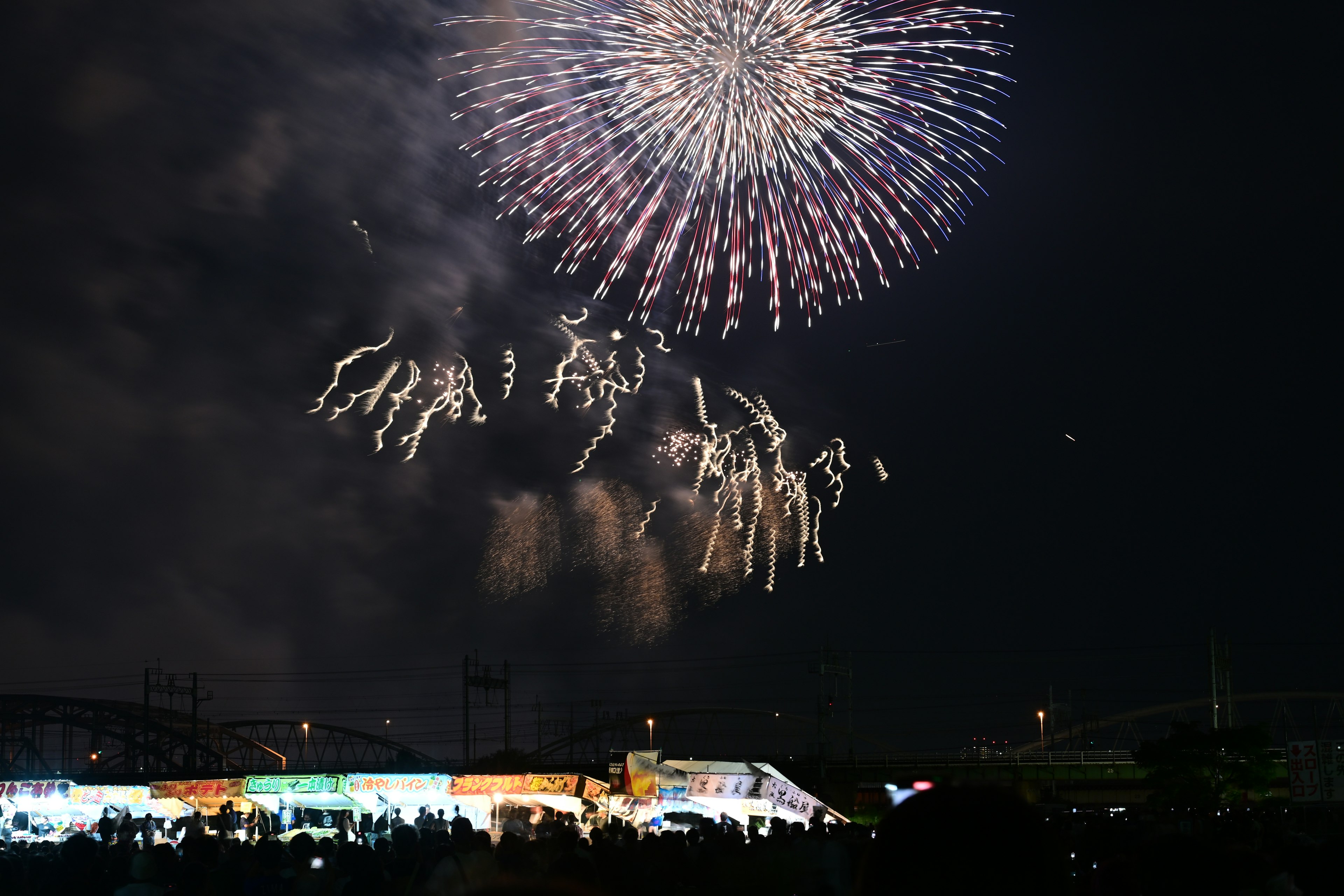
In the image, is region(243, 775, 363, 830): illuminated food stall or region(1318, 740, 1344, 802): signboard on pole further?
region(243, 775, 363, 830): illuminated food stall

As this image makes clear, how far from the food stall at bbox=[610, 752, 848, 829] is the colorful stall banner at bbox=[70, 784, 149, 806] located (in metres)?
15.7

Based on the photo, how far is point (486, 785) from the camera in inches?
1443

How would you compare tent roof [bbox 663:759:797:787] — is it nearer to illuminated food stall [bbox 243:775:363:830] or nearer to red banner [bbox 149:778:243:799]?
illuminated food stall [bbox 243:775:363:830]

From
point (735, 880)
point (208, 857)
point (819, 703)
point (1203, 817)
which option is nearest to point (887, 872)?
point (735, 880)

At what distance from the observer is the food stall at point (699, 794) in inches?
1399

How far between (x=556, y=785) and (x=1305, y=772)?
21.7 metres

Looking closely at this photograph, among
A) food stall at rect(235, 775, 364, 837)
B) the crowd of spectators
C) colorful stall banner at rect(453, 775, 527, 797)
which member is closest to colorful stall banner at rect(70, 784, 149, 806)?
food stall at rect(235, 775, 364, 837)

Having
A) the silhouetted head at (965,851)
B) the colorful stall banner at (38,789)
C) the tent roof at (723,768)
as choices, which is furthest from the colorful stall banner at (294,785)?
the silhouetted head at (965,851)

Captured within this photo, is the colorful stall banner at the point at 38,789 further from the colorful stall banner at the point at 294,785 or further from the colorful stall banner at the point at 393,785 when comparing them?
the colorful stall banner at the point at 393,785

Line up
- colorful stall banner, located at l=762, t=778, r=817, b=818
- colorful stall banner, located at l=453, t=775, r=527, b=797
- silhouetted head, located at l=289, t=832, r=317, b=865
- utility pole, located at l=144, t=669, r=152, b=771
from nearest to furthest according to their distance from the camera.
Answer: silhouetted head, located at l=289, t=832, r=317, b=865, colorful stall banner, located at l=762, t=778, r=817, b=818, colorful stall banner, located at l=453, t=775, r=527, b=797, utility pole, located at l=144, t=669, r=152, b=771

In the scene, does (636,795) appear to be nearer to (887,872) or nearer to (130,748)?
(887,872)

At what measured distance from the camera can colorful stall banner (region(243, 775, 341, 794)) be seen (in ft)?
118

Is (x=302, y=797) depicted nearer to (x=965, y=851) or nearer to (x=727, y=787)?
(x=727, y=787)

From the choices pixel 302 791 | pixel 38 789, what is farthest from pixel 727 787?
pixel 38 789
